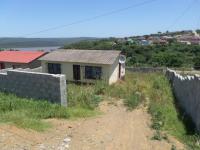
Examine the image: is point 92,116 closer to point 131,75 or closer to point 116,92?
point 116,92

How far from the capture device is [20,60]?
94.5 ft

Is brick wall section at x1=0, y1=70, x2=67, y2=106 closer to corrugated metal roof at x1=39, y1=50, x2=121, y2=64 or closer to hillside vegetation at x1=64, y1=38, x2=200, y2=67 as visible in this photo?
corrugated metal roof at x1=39, y1=50, x2=121, y2=64

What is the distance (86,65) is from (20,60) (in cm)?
720

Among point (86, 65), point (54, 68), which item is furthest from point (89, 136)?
point (54, 68)

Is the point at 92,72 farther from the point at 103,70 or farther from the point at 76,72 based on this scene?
the point at 76,72

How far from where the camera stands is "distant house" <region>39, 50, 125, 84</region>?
24297mm

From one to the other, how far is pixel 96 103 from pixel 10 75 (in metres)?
4.68

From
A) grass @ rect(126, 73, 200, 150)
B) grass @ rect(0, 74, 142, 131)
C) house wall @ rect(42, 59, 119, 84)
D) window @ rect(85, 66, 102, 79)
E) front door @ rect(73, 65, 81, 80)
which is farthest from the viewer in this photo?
front door @ rect(73, 65, 81, 80)

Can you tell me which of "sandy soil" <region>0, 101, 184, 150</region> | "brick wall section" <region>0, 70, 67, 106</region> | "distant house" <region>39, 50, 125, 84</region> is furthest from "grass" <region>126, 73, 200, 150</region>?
"distant house" <region>39, 50, 125, 84</region>

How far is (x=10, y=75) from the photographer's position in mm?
16781

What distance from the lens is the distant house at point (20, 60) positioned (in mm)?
28520

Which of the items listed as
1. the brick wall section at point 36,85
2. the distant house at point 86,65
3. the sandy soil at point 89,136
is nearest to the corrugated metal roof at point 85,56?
→ the distant house at point 86,65

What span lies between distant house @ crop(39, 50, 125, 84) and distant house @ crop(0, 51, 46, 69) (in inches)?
97.2

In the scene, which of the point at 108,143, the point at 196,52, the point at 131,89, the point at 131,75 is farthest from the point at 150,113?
the point at 196,52
